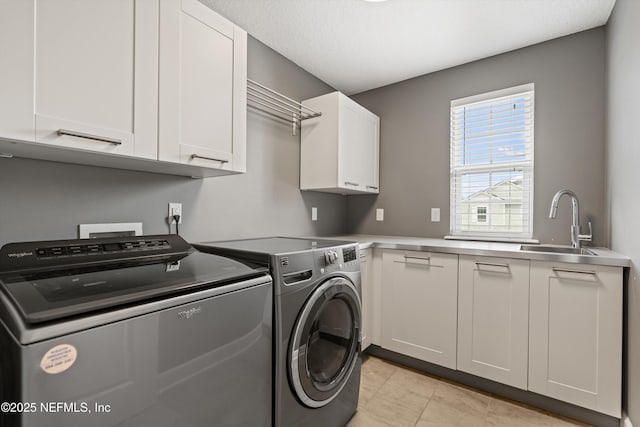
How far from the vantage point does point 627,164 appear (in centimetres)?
156

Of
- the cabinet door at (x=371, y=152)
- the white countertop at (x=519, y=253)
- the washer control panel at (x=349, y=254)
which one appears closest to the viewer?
the white countertop at (x=519, y=253)

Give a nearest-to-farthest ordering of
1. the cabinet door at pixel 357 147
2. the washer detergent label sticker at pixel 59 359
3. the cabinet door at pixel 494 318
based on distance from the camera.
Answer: the washer detergent label sticker at pixel 59 359, the cabinet door at pixel 494 318, the cabinet door at pixel 357 147

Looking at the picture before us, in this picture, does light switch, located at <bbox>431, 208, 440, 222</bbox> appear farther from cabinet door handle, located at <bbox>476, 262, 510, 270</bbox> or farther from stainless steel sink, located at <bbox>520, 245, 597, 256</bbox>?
cabinet door handle, located at <bbox>476, 262, 510, 270</bbox>

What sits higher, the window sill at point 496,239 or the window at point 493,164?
the window at point 493,164

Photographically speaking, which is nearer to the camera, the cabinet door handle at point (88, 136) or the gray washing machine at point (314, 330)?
the cabinet door handle at point (88, 136)

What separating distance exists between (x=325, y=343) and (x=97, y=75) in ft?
4.94

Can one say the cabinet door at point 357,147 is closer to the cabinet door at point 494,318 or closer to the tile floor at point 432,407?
the cabinet door at point 494,318

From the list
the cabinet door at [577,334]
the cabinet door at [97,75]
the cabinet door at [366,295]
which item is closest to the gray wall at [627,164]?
the cabinet door at [577,334]

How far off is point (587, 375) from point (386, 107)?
2514mm

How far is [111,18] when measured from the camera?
1.12 metres

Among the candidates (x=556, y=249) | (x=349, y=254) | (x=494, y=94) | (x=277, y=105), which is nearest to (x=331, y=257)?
(x=349, y=254)

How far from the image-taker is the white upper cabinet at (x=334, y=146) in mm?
2438

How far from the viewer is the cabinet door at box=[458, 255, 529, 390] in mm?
1786

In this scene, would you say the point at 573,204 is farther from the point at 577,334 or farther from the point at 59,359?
the point at 59,359
